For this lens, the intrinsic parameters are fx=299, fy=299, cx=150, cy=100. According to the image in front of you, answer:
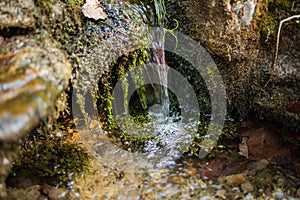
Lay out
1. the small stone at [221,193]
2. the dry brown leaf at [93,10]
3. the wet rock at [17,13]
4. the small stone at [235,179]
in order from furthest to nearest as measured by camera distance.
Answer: the dry brown leaf at [93,10], the small stone at [235,179], the small stone at [221,193], the wet rock at [17,13]

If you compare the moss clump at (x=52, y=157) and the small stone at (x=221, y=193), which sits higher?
the moss clump at (x=52, y=157)

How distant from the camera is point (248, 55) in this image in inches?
112

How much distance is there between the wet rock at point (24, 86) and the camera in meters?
1.43

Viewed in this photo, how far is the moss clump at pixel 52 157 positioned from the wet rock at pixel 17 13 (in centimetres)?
87

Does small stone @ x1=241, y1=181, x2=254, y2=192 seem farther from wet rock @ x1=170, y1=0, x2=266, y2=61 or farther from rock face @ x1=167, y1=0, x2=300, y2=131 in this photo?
wet rock @ x1=170, y1=0, x2=266, y2=61

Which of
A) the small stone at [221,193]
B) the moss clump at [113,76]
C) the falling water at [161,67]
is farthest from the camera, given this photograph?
the falling water at [161,67]

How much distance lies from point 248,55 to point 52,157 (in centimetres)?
201

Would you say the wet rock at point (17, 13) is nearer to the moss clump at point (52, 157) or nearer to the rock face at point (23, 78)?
the rock face at point (23, 78)

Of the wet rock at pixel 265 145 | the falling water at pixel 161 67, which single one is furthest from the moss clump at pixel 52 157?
the wet rock at pixel 265 145

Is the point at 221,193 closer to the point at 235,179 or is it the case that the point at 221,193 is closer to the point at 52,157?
the point at 235,179

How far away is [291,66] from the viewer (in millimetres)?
2738

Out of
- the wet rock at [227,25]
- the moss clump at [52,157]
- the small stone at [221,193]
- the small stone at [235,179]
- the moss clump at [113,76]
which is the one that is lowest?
the small stone at [221,193]

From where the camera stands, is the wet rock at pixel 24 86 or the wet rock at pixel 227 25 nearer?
the wet rock at pixel 24 86

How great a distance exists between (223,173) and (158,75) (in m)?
1.19
